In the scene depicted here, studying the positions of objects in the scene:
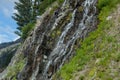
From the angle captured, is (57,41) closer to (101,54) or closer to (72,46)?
(72,46)

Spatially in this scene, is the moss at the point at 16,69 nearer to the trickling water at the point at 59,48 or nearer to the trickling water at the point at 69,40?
the trickling water at the point at 59,48

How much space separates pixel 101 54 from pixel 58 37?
22.6ft

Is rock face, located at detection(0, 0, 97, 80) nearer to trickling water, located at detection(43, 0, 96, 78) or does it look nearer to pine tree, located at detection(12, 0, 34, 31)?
trickling water, located at detection(43, 0, 96, 78)

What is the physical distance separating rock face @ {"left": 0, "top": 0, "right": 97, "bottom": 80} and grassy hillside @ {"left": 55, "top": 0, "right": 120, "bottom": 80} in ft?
3.26

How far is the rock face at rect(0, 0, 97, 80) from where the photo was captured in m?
21.5

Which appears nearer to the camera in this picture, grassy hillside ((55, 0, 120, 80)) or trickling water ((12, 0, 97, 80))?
grassy hillside ((55, 0, 120, 80))

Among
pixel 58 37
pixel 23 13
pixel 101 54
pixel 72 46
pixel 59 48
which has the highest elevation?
pixel 23 13

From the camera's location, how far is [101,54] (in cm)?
1788

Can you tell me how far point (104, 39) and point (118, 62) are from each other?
2.80 meters

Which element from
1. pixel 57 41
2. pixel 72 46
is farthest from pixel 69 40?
pixel 57 41

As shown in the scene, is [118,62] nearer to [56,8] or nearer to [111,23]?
[111,23]

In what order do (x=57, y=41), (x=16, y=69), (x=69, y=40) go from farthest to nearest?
1. (x=16, y=69)
2. (x=57, y=41)
3. (x=69, y=40)

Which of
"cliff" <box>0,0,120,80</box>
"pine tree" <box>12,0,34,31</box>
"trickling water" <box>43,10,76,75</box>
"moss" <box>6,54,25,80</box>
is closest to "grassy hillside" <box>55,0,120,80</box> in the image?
"cliff" <box>0,0,120,80</box>

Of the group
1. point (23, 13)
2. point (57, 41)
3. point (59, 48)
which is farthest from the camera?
point (23, 13)
